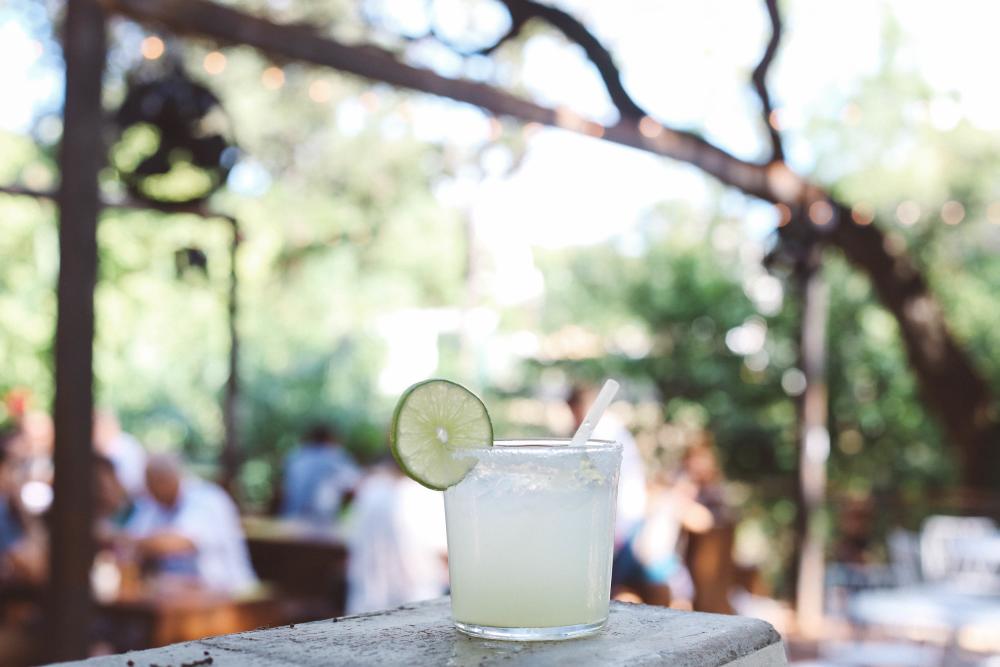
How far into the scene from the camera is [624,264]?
51.0ft

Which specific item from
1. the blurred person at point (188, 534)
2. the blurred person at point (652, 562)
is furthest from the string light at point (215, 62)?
the blurred person at point (652, 562)

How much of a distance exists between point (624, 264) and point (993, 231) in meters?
4.91

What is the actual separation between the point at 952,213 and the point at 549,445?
1226 cm

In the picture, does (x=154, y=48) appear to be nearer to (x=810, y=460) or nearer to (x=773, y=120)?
(x=773, y=120)

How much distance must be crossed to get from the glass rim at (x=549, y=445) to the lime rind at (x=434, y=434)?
0.08ft

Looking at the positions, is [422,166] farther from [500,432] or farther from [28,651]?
[28,651]

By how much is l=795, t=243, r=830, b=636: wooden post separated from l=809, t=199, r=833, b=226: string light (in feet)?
1.30

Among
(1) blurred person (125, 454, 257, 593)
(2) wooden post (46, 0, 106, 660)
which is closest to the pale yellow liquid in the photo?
(2) wooden post (46, 0, 106, 660)

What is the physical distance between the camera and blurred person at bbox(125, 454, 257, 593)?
4.73m

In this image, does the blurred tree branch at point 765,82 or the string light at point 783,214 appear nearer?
the blurred tree branch at point 765,82

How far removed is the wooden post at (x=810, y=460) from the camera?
6969mm

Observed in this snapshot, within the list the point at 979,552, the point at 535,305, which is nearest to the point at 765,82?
the point at 979,552

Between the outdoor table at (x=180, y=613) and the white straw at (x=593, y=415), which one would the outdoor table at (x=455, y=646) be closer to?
the white straw at (x=593, y=415)

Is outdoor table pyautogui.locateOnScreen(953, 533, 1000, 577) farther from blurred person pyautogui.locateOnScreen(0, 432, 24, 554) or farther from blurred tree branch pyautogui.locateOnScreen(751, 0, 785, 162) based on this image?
blurred person pyautogui.locateOnScreen(0, 432, 24, 554)
